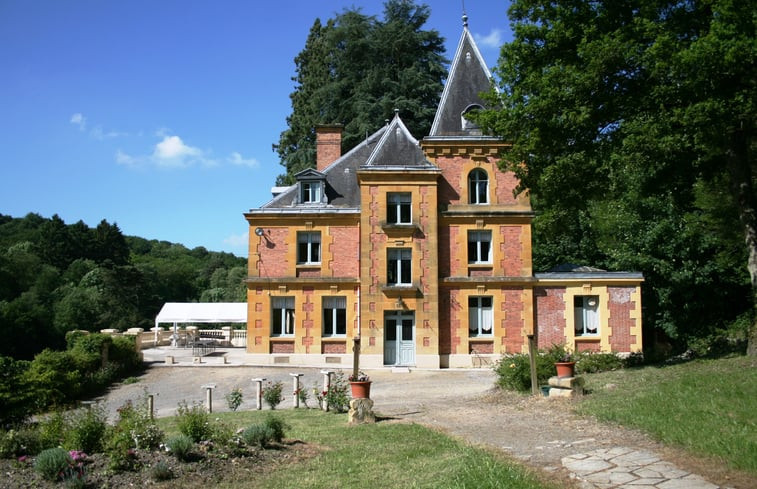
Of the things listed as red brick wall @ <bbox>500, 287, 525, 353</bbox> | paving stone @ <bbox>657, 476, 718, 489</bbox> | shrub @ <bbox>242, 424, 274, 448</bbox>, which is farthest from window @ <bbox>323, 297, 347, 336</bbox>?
paving stone @ <bbox>657, 476, 718, 489</bbox>

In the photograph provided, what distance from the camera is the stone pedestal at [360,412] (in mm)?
11742

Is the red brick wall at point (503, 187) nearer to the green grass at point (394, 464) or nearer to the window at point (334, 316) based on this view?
the window at point (334, 316)

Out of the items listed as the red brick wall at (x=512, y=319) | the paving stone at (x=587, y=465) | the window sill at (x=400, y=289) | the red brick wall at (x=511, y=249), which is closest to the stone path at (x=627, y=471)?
the paving stone at (x=587, y=465)

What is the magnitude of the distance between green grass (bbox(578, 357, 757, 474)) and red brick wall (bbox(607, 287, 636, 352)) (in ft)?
31.6

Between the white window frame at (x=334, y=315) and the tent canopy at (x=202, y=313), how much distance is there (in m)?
10.6

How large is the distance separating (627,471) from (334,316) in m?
19.6

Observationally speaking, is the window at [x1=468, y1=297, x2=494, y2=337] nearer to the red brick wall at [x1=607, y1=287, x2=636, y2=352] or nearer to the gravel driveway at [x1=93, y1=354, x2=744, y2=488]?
the gravel driveway at [x1=93, y1=354, x2=744, y2=488]

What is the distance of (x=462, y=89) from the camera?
27.0 metres

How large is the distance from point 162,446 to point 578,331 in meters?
20.4

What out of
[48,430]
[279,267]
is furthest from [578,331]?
[48,430]

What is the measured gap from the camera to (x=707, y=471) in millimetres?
6750

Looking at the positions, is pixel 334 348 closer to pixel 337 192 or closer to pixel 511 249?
pixel 337 192

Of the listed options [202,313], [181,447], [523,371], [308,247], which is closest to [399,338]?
[308,247]

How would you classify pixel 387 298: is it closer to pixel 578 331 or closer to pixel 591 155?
pixel 578 331
